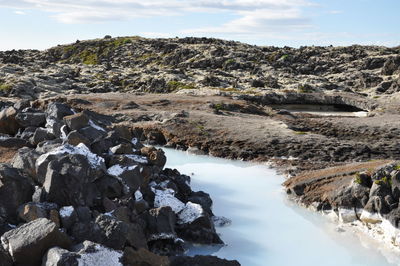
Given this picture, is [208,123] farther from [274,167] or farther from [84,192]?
[84,192]

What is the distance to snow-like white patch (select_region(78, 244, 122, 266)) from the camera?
43.8 ft

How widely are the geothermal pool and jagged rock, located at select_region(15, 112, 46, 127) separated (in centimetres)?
1026

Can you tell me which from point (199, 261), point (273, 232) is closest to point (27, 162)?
point (199, 261)

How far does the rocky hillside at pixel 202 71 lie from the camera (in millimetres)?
78375

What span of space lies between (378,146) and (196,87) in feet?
149

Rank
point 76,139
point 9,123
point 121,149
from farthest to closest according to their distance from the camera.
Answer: point 9,123 < point 121,149 < point 76,139

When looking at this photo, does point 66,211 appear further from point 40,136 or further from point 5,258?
point 40,136

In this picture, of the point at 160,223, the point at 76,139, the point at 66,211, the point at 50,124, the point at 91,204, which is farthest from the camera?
the point at 50,124

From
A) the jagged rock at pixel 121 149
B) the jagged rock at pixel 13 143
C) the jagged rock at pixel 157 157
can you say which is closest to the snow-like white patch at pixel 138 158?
the jagged rock at pixel 121 149

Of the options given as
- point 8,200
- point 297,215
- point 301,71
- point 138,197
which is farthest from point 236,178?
point 301,71

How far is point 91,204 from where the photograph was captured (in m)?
18.4

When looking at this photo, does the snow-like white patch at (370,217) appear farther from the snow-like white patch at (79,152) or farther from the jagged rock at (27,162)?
the jagged rock at (27,162)

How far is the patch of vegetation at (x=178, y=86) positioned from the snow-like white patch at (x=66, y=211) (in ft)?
204

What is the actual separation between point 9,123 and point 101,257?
59.6 feet
